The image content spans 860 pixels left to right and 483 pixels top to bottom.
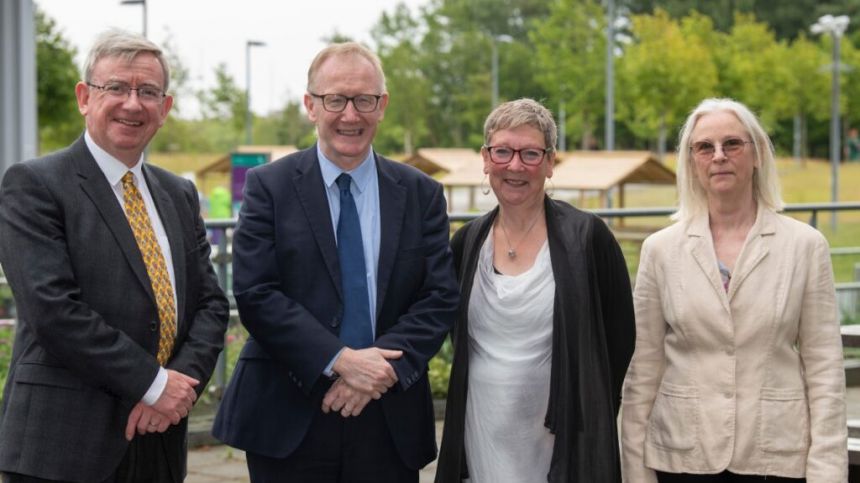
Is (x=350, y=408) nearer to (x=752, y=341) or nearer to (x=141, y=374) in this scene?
(x=141, y=374)

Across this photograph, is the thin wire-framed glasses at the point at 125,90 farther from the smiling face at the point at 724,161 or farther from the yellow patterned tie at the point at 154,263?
the smiling face at the point at 724,161

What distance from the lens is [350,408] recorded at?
397 centimetres

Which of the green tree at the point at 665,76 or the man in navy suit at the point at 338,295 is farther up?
the green tree at the point at 665,76

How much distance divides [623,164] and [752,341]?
28406 mm

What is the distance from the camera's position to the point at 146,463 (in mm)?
3912

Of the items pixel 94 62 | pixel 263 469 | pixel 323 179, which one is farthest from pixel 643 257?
pixel 94 62

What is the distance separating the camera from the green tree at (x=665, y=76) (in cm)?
5284

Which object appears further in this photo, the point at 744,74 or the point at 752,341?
the point at 744,74

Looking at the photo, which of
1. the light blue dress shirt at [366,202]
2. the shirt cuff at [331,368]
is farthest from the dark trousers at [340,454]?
the light blue dress shirt at [366,202]

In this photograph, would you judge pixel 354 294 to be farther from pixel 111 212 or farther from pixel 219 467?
pixel 219 467

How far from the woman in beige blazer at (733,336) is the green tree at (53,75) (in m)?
35.8

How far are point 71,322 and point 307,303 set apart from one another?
0.73 m

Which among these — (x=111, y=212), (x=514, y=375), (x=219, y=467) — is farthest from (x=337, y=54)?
(x=219, y=467)

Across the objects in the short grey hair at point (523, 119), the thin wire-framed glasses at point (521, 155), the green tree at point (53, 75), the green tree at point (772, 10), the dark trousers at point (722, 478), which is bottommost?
the dark trousers at point (722, 478)
